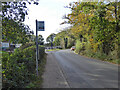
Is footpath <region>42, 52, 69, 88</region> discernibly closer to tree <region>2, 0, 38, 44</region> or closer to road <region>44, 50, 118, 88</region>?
road <region>44, 50, 118, 88</region>

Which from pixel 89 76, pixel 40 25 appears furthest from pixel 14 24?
pixel 89 76

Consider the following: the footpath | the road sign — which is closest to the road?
the footpath

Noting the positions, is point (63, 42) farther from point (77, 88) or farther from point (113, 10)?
point (77, 88)

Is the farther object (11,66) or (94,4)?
(94,4)

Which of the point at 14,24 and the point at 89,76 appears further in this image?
the point at 89,76

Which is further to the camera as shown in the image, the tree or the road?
the road

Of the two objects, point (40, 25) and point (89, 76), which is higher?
point (40, 25)

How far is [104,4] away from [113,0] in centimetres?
92

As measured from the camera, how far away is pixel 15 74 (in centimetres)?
401

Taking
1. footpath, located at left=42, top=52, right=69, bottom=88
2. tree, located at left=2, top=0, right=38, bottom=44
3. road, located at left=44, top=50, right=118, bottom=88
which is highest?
tree, located at left=2, top=0, right=38, bottom=44

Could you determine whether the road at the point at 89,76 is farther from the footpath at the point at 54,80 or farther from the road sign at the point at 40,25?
the road sign at the point at 40,25

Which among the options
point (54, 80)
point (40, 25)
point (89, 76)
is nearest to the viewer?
point (40, 25)

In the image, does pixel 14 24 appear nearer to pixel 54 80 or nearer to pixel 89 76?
pixel 54 80

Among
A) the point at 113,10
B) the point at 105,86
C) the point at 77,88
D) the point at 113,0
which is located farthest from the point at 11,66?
the point at 113,10
